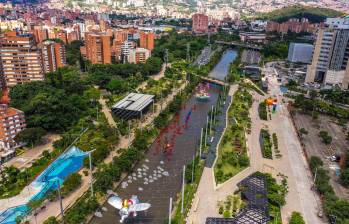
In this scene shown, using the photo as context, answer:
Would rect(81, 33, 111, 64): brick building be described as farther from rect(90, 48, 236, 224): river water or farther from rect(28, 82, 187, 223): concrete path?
rect(28, 82, 187, 223): concrete path

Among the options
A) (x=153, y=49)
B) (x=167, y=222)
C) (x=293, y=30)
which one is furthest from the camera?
(x=293, y=30)

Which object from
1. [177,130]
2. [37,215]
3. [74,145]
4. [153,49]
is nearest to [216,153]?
[177,130]

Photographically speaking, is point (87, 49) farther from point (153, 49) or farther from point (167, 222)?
point (167, 222)

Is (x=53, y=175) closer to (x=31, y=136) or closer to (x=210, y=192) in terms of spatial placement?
(x=31, y=136)

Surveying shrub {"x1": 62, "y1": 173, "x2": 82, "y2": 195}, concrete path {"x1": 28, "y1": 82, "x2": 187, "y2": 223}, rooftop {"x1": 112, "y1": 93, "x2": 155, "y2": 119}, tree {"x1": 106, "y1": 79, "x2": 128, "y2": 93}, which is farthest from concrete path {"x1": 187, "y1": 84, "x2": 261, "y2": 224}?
tree {"x1": 106, "y1": 79, "x2": 128, "y2": 93}

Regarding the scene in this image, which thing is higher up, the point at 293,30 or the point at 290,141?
the point at 293,30

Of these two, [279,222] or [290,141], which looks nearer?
[279,222]
